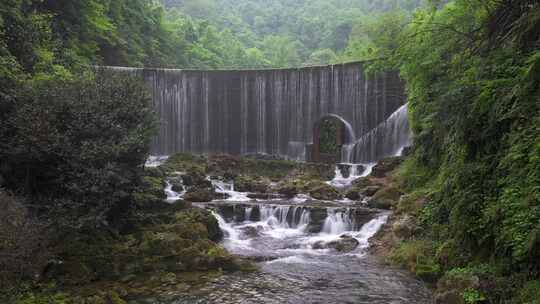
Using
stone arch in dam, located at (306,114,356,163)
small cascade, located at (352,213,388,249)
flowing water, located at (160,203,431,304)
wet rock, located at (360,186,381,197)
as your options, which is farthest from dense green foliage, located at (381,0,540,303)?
stone arch in dam, located at (306,114,356,163)

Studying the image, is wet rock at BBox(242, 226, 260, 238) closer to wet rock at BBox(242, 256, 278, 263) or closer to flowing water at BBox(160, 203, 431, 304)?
flowing water at BBox(160, 203, 431, 304)

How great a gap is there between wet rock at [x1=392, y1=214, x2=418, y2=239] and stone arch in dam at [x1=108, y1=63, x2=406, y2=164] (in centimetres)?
1511

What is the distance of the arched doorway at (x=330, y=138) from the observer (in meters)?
26.7

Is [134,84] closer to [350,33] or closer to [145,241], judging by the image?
[145,241]

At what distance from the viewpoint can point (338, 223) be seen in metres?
14.9

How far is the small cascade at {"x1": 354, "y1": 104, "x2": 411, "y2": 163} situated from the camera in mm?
22500

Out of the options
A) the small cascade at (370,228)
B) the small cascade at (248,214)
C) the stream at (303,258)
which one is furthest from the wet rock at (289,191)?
the small cascade at (370,228)

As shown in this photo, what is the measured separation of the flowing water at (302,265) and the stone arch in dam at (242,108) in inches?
501

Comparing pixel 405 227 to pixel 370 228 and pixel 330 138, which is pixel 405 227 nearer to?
pixel 370 228

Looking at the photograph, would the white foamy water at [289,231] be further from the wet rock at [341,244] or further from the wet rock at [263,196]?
the wet rock at [263,196]

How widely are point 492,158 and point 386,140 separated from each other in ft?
50.8

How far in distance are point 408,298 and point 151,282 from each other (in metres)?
4.99

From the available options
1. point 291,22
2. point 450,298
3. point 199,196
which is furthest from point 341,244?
point 291,22

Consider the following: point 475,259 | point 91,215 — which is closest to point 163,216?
point 91,215
